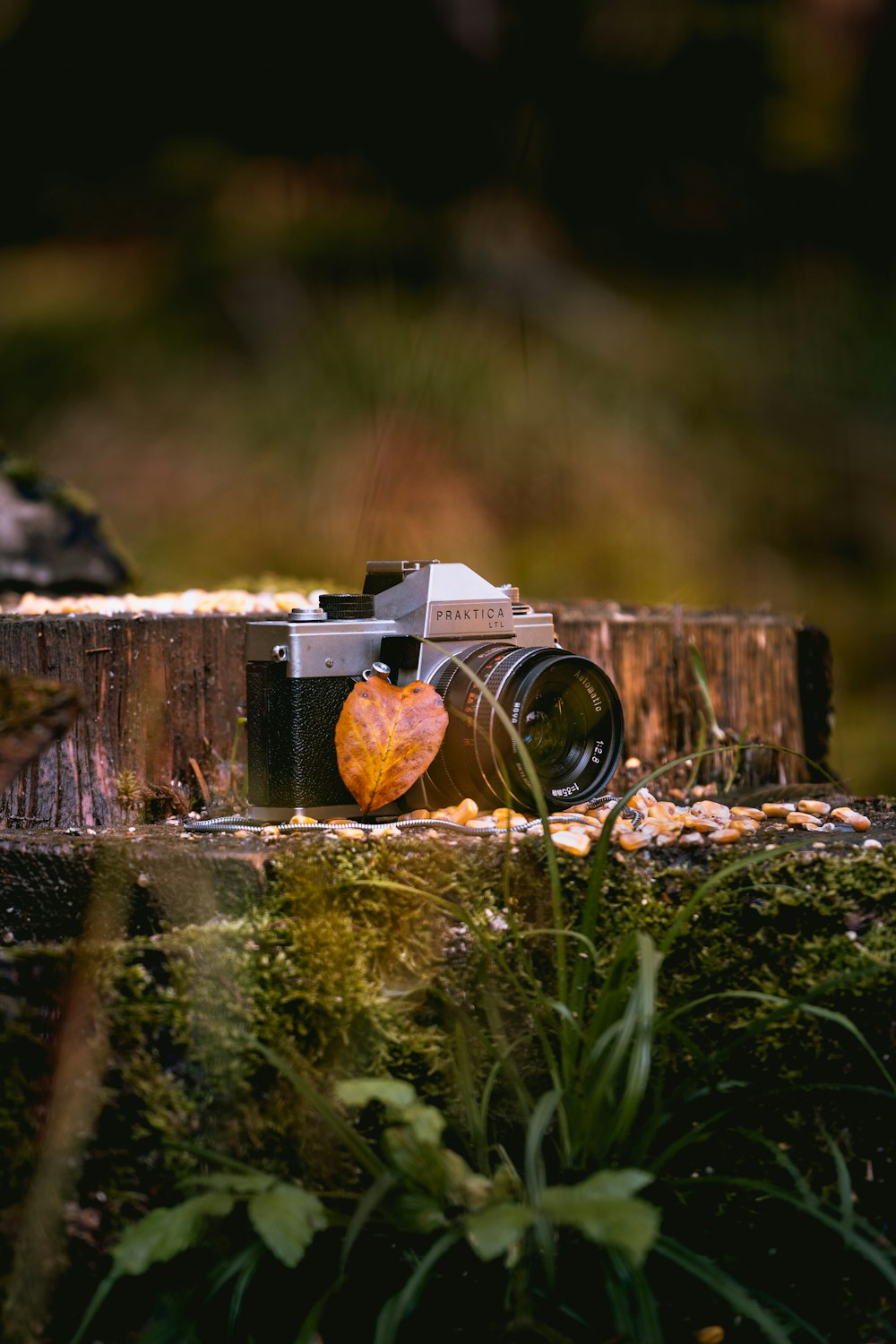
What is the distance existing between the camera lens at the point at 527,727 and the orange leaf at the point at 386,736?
0.10 feet

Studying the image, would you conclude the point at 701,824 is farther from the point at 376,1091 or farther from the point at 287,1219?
the point at 287,1219

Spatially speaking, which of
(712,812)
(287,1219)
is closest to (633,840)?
(712,812)

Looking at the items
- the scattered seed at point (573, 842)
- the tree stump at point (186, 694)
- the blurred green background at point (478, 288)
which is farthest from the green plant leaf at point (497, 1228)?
the blurred green background at point (478, 288)

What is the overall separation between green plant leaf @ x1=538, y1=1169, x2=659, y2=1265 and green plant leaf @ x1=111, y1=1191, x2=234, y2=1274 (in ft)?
0.95

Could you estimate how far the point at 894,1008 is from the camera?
1.24 meters

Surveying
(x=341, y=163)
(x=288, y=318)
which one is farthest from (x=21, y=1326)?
(x=341, y=163)

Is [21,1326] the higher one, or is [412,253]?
[412,253]

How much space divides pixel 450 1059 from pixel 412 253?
5.37m

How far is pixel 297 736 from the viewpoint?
158 cm

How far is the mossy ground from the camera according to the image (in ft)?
3.72

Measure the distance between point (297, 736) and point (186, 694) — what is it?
40cm

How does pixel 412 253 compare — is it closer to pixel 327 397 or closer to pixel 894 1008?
pixel 327 397

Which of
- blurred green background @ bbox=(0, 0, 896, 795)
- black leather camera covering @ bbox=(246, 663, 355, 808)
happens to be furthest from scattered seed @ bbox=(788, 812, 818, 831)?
blurred green background @ bbox=(0, 0, 896, 795)

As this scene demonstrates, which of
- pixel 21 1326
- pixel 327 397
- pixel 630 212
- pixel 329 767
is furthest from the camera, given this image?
pixel 630 212
